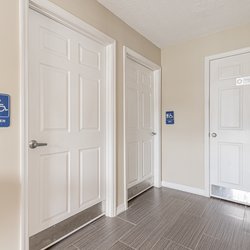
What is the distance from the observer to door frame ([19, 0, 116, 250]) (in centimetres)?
132

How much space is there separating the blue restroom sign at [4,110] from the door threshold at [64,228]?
95 cm

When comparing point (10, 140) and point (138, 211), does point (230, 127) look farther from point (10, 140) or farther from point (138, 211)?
point (10, 140)

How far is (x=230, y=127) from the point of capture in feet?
8.32

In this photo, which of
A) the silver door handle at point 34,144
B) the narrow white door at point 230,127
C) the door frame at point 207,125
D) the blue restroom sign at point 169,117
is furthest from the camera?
the blue restroom sign at point 169,117

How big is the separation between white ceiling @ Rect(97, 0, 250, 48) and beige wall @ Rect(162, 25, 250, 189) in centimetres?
22

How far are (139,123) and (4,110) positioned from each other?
6.08 ft

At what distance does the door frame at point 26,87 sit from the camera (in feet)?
4.32

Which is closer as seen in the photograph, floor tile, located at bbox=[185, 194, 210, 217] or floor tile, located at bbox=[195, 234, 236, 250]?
floor tile, located at bbox=[195, 234, 236, 250]

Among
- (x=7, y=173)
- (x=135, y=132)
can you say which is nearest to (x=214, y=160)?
(x=135, y=132)

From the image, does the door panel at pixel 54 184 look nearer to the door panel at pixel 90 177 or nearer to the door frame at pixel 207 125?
the door panel at pixel 90 177

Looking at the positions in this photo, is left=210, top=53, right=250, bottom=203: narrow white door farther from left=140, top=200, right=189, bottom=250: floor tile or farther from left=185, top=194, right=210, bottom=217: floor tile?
left=140, top=200, right=189, bottom=250: floor tile

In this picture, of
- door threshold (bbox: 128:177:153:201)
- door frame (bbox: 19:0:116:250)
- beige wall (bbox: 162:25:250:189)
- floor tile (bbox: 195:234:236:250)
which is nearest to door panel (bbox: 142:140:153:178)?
A: door threshold (bbox: 128:177:153:201)

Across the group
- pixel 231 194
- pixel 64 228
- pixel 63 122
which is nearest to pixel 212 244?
pixel 231 194

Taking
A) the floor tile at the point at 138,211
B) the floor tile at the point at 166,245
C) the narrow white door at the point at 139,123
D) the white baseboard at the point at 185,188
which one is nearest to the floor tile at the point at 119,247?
the floor tile at the point at 166,245
